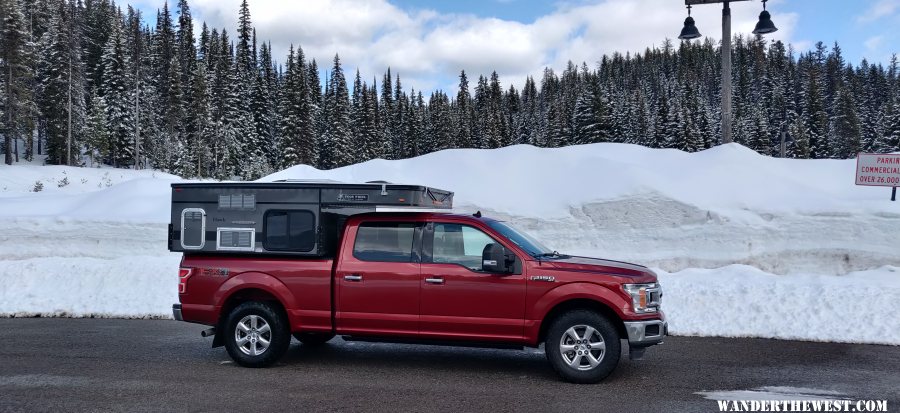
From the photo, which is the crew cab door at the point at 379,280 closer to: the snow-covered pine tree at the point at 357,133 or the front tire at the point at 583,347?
the front tire at the point at 583,347

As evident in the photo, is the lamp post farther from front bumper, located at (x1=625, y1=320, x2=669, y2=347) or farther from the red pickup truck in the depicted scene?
front bumper, located at (x1=625, y1=320, x2=669, y2=347)

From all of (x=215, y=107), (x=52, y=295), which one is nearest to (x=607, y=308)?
(x=52, y=295)

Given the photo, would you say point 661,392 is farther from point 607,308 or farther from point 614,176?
point 614,176

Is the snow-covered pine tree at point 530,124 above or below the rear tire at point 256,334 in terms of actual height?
above

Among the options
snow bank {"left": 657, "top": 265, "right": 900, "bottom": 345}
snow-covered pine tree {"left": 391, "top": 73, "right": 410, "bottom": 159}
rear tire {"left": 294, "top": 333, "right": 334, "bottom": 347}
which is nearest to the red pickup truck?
rear tire {"left": 294, "top": 333, "right": 334, "bottom": 347}

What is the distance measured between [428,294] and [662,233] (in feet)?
28.4

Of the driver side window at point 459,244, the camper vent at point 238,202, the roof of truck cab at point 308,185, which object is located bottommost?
the driver side window at point 459,244

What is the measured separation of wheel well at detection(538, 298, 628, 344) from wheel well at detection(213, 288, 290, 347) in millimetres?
3048

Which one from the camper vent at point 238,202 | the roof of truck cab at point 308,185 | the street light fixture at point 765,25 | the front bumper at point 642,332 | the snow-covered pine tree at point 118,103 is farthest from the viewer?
the snow-covered pine tree at point 118,103

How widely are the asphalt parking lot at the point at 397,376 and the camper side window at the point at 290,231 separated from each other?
144cm

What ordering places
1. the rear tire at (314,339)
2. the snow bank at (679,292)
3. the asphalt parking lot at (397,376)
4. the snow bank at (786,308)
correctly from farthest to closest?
the snow bank at (679,292), the snow bank at (786,308), the rear tire at (314,339), the asphalt parking lot at (397,376)

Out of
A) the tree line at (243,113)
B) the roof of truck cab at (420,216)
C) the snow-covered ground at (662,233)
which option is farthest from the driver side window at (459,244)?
the tree line at (243,113)

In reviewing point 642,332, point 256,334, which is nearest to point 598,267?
point 642,332

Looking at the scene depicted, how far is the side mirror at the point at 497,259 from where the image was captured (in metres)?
6.78
